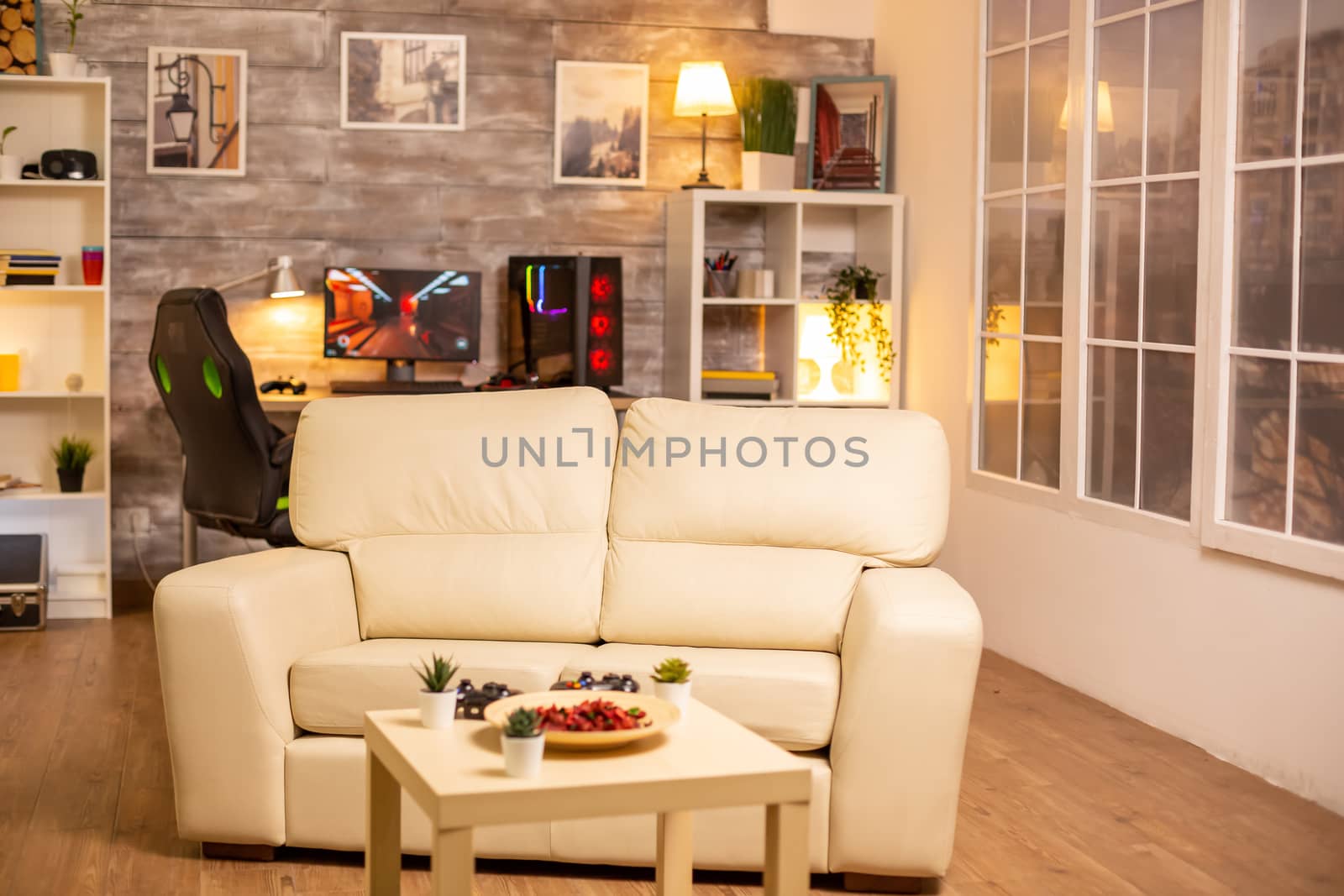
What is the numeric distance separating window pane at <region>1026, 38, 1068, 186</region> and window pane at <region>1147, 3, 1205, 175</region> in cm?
48

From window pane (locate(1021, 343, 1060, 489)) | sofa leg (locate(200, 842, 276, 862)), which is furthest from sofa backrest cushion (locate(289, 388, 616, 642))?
window pane (locate(1021, 343, 1060, 489))

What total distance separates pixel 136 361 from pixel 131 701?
209 centimetres

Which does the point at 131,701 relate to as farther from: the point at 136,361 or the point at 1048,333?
the point at 1048,333

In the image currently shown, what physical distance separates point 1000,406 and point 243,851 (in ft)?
9.97

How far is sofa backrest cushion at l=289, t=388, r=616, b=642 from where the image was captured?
9.99ft

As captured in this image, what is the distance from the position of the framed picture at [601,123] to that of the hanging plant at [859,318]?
1.00 metres

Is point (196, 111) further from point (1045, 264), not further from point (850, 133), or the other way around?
point (1045, 264)

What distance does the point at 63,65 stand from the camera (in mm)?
5086

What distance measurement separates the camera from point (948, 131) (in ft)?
17.2

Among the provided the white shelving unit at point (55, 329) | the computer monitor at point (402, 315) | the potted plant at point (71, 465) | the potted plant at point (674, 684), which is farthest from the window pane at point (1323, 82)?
the potted plant at point (71, 465)

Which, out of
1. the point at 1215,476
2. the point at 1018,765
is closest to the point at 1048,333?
the point at 1215,476

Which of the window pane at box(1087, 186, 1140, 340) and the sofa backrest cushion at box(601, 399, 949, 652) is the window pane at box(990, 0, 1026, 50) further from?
the sofa backrest cushion at box(601, 399, 949, 652)

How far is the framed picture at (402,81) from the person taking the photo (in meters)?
5.62

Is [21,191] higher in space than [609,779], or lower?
higher
